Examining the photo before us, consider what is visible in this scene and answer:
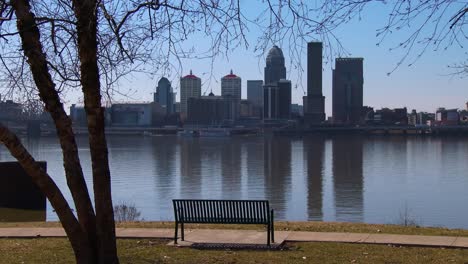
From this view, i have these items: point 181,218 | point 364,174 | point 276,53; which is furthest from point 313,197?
point 276,53

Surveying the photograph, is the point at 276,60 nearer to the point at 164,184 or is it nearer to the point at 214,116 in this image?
the point at 164,184

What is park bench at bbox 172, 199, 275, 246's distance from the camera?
33.0 feet

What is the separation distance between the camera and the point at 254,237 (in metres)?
10.4

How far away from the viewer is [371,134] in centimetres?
15675

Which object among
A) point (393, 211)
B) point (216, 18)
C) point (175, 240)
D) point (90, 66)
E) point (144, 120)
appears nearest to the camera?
point (216, 18)

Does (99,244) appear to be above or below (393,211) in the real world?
above

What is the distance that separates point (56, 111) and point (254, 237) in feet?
13.9

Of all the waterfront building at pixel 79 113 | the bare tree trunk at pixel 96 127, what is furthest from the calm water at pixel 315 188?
the bare tree trunk at pixel 96 127

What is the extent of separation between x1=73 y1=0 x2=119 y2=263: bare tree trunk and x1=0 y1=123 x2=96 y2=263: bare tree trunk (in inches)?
7.2

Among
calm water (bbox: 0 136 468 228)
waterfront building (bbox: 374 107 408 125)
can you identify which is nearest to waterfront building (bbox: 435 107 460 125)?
waterfront building (bbox: 374 107 408 125)

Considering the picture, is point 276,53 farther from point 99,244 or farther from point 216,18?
point 99,244

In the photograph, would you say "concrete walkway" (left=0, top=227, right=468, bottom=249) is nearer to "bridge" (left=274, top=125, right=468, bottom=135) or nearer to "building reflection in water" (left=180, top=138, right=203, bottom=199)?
"building reflection in water" (left=180, top=138, right=203, bottom=199)

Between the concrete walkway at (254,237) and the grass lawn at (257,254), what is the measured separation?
0.38 meters

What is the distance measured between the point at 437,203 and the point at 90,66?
26391mm
